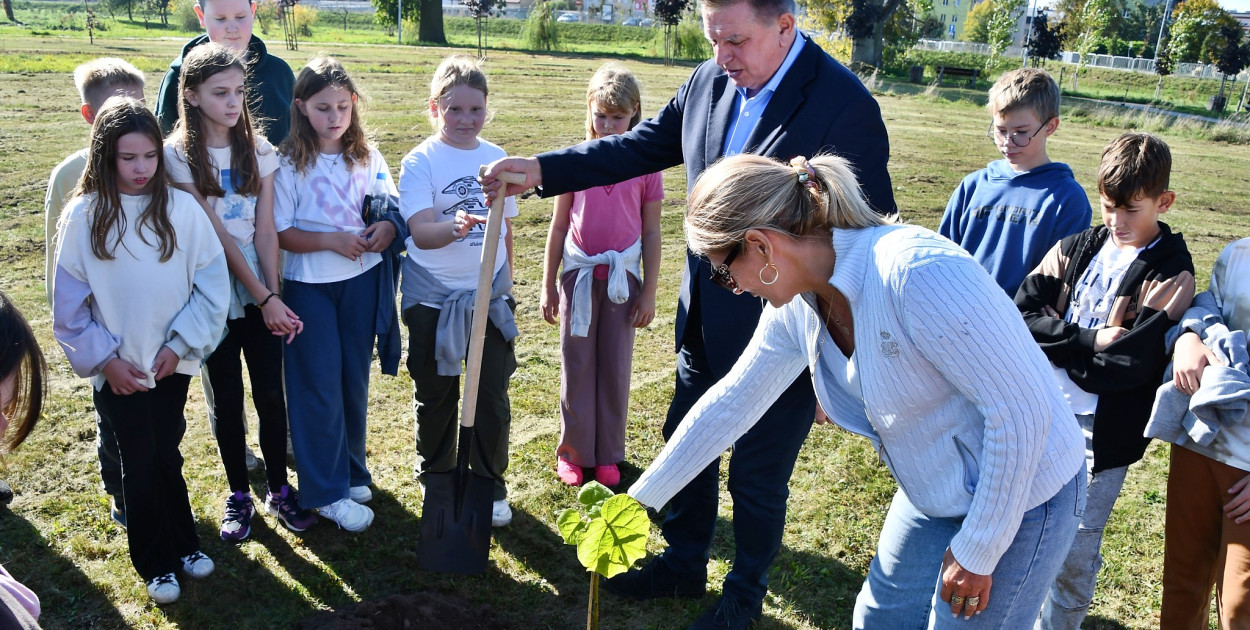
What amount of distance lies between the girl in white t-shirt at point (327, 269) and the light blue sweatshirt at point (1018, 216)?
228 centimetres

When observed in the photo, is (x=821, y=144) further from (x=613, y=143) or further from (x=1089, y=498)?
(x=1089, y=498)

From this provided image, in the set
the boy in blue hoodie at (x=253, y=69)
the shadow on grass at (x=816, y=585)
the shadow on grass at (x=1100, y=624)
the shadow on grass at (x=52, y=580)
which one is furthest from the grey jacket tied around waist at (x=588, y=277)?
the shadow on grass at (x=1100, y=624)

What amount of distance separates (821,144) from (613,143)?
2.66 ft

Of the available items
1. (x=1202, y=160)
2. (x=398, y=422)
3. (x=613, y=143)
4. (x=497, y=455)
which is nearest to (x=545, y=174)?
(x=613, y=143)

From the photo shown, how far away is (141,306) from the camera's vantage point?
2.92m

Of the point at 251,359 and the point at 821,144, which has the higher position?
the point at 821,144

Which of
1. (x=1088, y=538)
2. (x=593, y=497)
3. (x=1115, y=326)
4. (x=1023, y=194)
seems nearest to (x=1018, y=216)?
(x=1023, y=194)

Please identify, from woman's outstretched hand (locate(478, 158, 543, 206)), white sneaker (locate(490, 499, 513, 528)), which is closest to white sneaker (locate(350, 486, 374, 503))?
white sneaker (locate(490, 499, 513, 528))

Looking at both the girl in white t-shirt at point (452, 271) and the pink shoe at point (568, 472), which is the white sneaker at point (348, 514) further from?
the pink shoe at point (568, 472)

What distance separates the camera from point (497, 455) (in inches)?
143

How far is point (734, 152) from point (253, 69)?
2.32 m

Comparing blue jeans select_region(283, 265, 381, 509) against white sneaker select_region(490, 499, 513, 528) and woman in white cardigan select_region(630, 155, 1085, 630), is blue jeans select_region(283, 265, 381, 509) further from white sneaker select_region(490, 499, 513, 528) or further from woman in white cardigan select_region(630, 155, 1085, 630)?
woman in white cardigan select_region(630, 155, 1085, 630)

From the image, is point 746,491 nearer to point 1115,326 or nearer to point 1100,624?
point 1115,326

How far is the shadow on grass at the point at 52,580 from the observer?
298 centimetres
